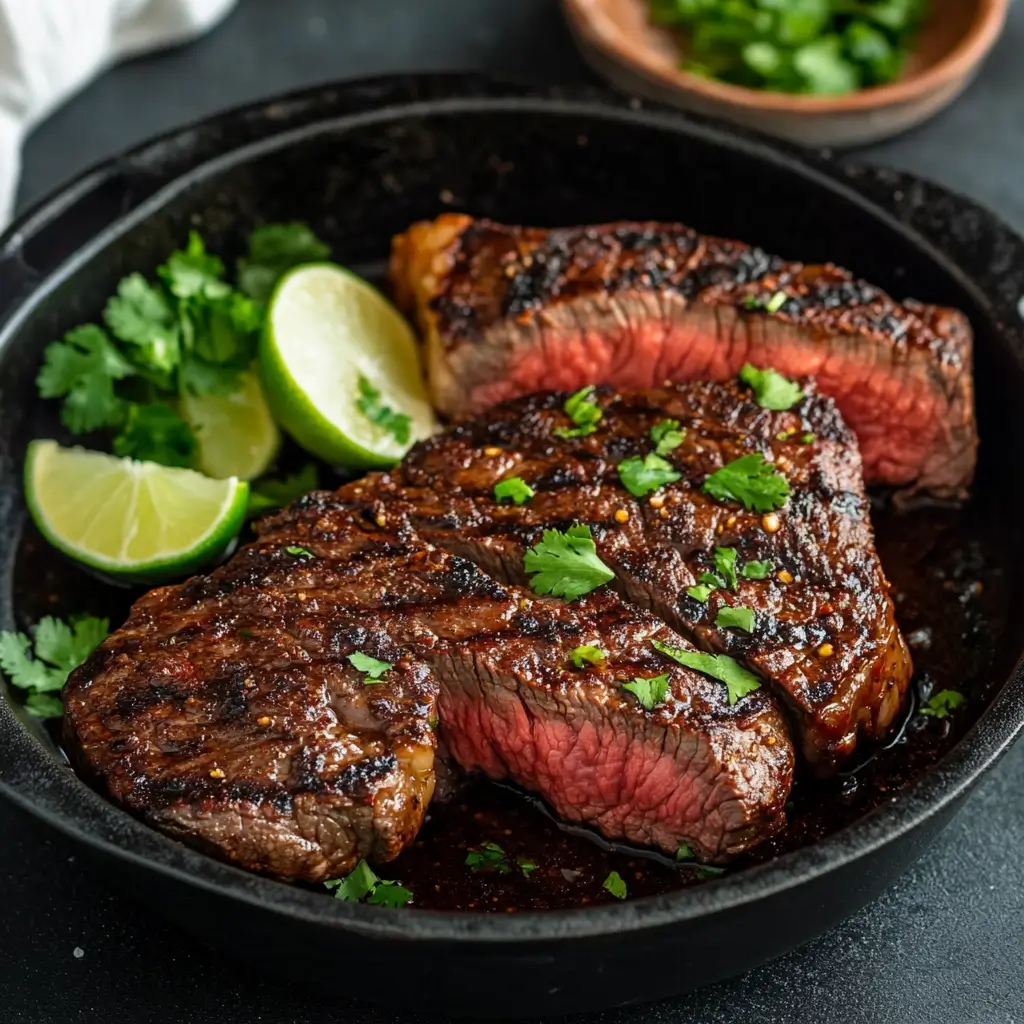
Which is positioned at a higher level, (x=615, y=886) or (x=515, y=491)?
(x=515, y=491)

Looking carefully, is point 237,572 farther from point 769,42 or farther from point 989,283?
point 769,42

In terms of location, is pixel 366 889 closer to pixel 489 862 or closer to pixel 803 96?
pixel 489 862

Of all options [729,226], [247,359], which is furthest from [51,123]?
[729,226]

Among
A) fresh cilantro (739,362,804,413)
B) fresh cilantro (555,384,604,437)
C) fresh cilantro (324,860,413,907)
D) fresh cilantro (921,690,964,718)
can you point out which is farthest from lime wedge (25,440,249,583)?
fresh cilantro (921,690,964,718)

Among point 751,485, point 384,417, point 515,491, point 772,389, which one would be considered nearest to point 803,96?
point 772,389

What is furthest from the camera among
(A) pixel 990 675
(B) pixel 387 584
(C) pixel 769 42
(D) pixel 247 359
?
(C) pixel 769 42

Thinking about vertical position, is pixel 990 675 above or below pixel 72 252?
below
